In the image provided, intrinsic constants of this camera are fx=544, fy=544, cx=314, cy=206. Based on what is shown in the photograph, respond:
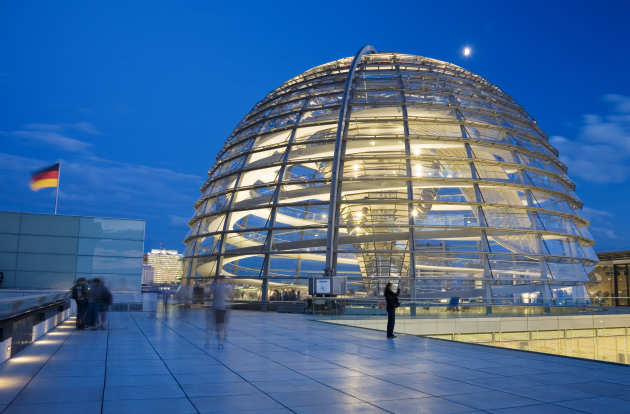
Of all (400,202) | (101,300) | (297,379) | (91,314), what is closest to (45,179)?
(101,300)

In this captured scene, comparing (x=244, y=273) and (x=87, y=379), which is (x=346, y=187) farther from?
(x=87, y=379)

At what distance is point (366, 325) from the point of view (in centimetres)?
2061

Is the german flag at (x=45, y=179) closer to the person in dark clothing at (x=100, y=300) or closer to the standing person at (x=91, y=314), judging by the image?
the person in dark clothing at (x=100, y=300)

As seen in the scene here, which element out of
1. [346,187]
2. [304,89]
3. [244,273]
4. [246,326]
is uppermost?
[304,89]

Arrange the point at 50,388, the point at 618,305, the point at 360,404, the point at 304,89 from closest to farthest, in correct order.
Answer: the point at 360,404 < the point at 50,388 < the point at 618,305 < the point at 304,89

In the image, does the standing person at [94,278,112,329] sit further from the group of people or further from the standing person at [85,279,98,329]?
the standing person at [85,279,98,329]

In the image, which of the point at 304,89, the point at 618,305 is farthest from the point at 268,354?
the point at 304,89

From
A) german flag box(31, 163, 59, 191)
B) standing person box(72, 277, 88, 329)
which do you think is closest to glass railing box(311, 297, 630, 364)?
standing person box(72, 277, 88, 329)

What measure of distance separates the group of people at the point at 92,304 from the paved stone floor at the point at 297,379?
2.59m

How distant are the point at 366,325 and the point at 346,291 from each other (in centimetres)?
451

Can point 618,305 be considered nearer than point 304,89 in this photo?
Yes

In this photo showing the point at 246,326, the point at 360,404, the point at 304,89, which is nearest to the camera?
the point at 360,404

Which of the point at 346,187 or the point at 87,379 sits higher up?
the point at 346,187

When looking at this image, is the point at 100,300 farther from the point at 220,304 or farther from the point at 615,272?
the point at 615,272
